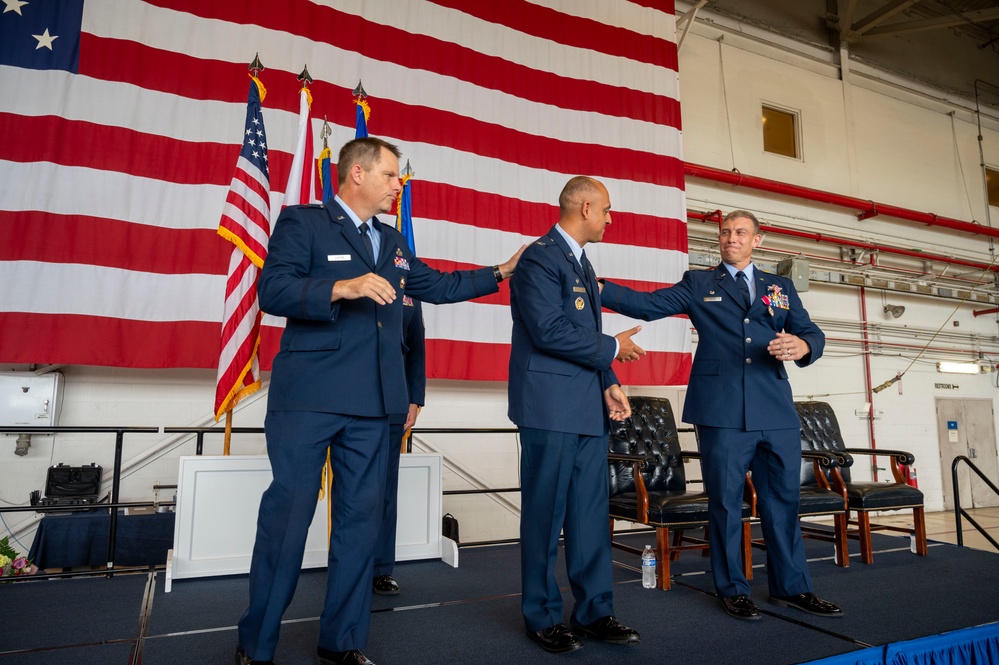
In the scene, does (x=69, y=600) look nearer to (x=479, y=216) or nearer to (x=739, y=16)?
(x=479, y=216)

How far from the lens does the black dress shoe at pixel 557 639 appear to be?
213 cm

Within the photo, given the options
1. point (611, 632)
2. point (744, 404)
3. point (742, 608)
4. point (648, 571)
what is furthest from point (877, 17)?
point (611, 632)

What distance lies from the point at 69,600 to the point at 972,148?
12253mm

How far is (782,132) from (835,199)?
43.3 inches

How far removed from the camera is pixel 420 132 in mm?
5332

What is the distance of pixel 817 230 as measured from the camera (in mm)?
8273

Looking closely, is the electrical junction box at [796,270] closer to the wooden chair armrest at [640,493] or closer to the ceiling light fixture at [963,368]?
the ceiling light fixture at [963,368]

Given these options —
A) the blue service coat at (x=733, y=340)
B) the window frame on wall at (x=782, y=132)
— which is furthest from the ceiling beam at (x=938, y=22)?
the blue service coat at (x=733, y=340)

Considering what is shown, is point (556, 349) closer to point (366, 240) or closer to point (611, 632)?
point (366, 240)

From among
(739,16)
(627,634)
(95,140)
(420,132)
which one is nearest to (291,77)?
(420,132)

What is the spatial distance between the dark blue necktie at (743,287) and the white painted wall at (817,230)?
3355mm

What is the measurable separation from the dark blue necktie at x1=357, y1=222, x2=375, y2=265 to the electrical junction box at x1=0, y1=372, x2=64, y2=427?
12.1ft

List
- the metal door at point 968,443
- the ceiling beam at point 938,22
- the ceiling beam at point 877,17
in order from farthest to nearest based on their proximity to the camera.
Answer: the metal door at point 968,443 → the ceiling beam at point 877,17 → the ceiling beam at point 938,22

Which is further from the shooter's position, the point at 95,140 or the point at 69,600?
the point at 95,140
